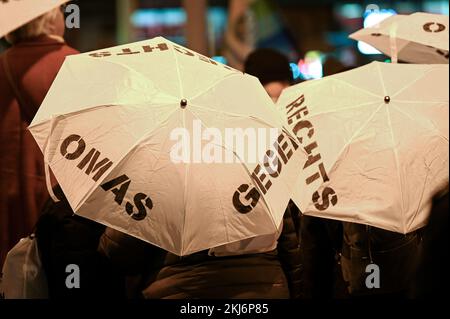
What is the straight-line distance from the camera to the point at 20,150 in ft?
17.3

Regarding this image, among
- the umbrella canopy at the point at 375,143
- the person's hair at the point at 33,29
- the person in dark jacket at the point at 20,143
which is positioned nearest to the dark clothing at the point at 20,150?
the person in dark jacket at the point at 20,143

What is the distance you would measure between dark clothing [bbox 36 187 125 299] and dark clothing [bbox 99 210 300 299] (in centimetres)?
12

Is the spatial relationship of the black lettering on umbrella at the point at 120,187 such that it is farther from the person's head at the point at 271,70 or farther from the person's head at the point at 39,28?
the person's head at the point at 271,70

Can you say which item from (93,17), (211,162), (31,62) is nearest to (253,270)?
(211,162)

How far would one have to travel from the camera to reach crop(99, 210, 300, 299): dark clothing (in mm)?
4297

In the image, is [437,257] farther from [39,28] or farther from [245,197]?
[39,28]

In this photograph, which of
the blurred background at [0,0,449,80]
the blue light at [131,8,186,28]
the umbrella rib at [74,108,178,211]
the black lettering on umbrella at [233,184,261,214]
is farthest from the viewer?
the blue light at [131,8,186,28]

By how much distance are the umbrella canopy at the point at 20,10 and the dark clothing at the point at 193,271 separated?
1.33 metres

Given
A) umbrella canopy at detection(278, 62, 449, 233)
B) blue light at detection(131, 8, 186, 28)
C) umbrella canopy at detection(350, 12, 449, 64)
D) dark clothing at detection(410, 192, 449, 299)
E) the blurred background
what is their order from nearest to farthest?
dark clothing at detection(410, 192, 449, 299) < umbrella canopy at detection(278, 62, 449, 233) < umbrella canopy at detection(350, 12, 449, 64) < the blurred background < blue light at detection(131, 8, 186, 28)

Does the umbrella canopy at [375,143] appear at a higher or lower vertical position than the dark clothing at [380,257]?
higher

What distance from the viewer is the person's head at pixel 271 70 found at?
6.55 meters

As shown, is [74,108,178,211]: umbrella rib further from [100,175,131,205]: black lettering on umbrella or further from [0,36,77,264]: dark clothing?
[0,36,77,264]: dark clothing

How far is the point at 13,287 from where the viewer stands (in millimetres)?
4590

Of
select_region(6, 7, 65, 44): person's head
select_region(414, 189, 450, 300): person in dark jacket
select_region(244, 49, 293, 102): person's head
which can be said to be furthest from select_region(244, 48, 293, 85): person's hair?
select_region(414, 189, 450, 300): person in dark jacket
